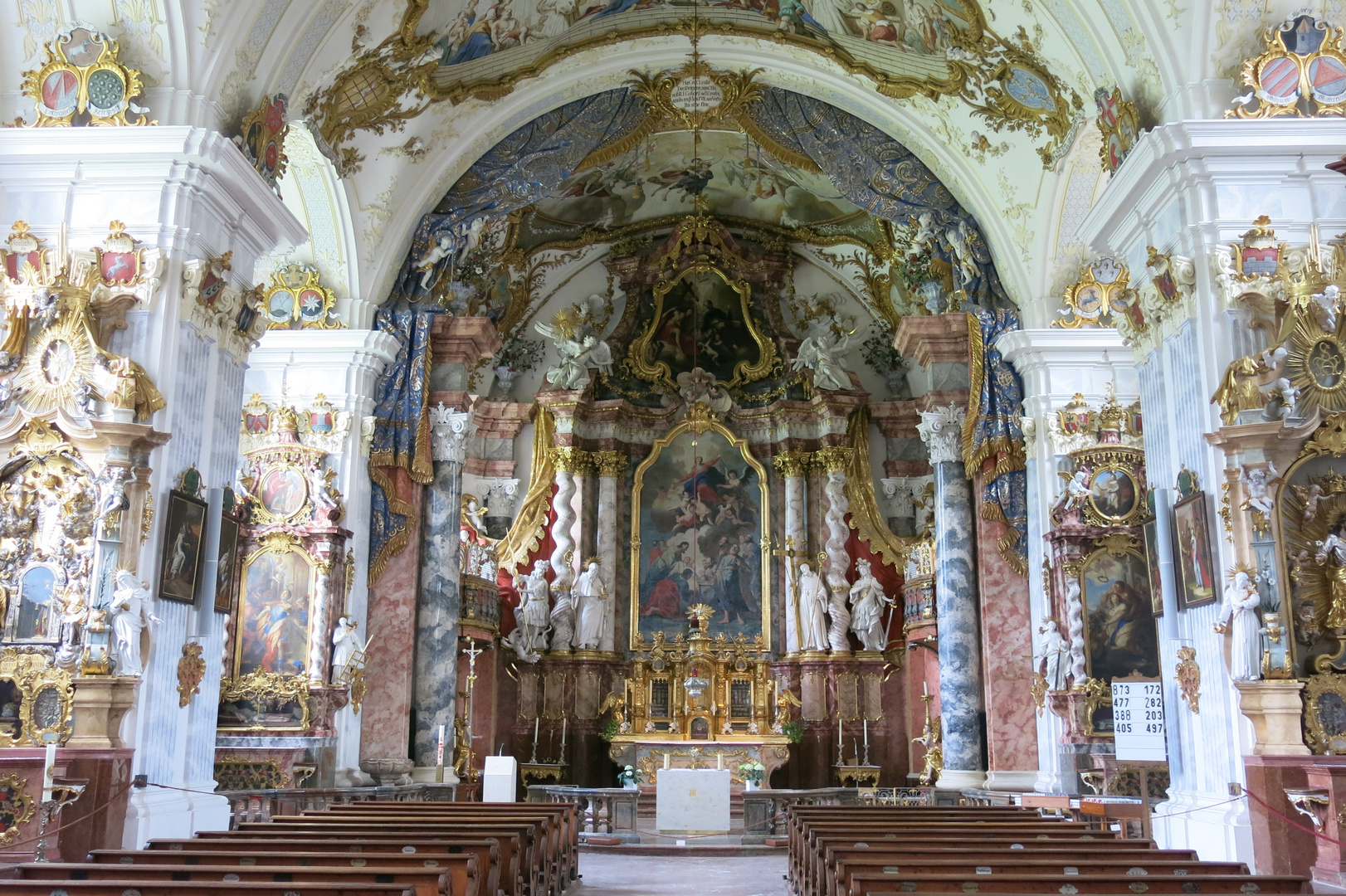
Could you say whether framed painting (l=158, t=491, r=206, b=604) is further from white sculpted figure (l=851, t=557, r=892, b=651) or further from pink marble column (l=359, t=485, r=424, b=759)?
white sculpted figure (l=851, t=557, r=892, b=651)

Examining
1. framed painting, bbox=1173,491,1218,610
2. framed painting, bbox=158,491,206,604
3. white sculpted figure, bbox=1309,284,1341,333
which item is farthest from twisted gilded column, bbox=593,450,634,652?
white sculpted figure, bbox=1309,284,1341,333

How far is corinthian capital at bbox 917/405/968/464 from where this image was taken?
17812mm

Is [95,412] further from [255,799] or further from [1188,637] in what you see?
[1188,637]

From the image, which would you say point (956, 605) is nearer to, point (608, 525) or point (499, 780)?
point (499, 780)

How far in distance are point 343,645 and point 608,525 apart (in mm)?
7290

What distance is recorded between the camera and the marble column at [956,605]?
1700 centimetres

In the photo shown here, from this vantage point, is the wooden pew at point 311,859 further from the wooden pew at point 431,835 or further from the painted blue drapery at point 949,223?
the painted blue drapery at point 949,223

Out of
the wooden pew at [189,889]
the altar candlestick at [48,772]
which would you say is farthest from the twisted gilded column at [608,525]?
the wooden pew at [189,889]

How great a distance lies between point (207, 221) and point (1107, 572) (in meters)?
10.7

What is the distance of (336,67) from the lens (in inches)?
547

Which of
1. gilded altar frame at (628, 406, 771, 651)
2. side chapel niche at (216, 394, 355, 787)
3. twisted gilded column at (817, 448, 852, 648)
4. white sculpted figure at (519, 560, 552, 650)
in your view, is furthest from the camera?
gilded altar frame at (628, 406, 771, 651)

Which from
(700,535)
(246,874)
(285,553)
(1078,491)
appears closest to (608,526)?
(700,535)

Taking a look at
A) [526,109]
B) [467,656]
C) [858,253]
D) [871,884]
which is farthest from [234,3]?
[858,253]

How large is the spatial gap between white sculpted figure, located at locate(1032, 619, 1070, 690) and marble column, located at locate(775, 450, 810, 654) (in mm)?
6114
